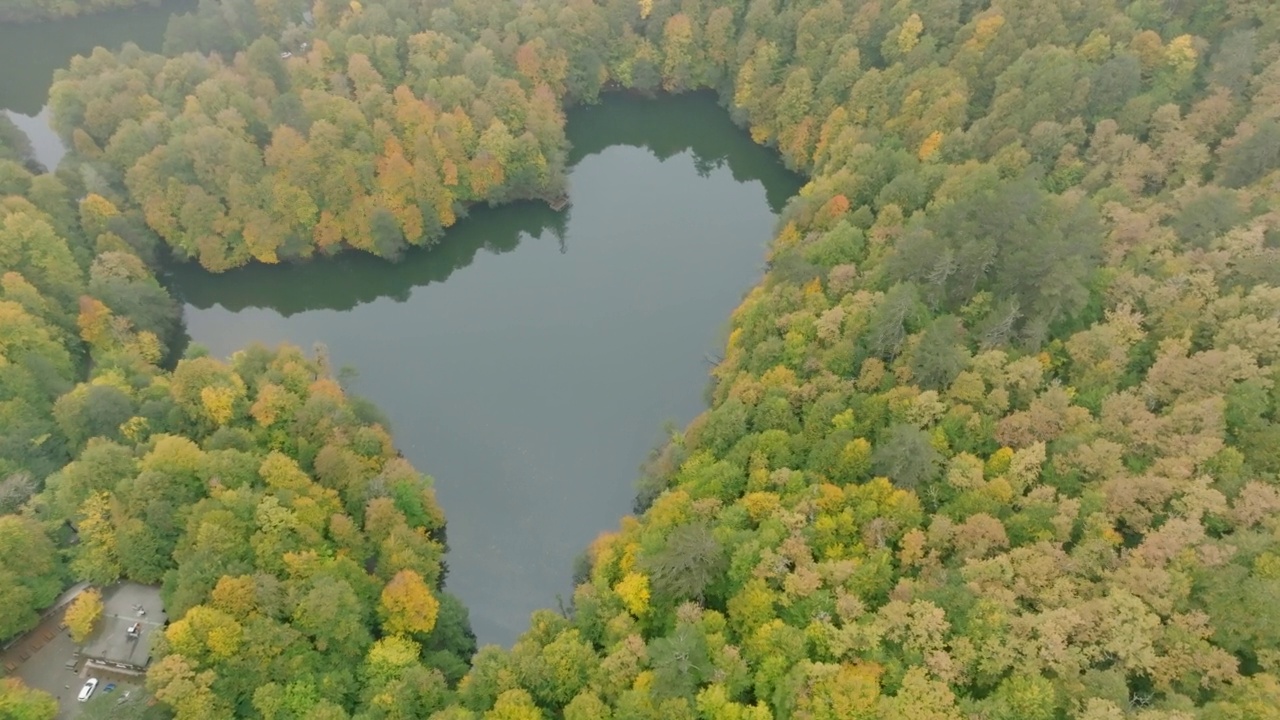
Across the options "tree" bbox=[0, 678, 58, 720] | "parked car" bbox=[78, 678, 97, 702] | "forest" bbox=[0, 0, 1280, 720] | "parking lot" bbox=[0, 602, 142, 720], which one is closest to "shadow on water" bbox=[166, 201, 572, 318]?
"forest" bbox=[0, 0, 1280, 720]

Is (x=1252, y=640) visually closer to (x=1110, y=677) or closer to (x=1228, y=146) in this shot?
(x=1110, y=677)

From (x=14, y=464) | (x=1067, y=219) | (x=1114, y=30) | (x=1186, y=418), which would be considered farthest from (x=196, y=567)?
(x=1114, y=30)

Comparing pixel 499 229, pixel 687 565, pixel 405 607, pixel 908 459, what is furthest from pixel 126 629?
pixel 499 229

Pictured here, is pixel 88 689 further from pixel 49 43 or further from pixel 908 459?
pixel 49 43

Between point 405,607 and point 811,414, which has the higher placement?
point 811,414

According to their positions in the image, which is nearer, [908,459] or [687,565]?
[687,565]
